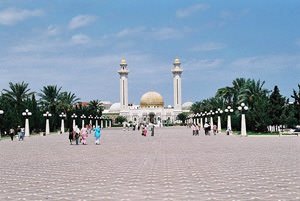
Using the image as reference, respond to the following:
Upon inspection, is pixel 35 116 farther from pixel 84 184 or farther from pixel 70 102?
pixel 84 184

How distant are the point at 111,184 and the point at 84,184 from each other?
55cm

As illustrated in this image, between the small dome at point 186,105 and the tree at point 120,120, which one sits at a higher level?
the small dome at point 186,105

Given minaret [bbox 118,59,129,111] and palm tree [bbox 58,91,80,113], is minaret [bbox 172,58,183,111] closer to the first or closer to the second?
minaret [bbox 118,59,129,111]

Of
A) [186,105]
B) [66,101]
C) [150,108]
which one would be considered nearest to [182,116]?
[150,108]

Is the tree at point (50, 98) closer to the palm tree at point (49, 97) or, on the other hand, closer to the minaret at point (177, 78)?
the palm tree at point (49, 97)

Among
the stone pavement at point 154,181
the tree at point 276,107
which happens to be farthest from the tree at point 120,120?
the stone pavement at point 154,181

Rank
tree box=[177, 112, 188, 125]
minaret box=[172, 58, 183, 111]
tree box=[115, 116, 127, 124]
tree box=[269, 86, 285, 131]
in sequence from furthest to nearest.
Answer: minaret box=[172, 58, 183, 111]
tree box=[115, 116, 127, 124]
tree box=[177, 112, 188, 125]
tree box=[269, 86, 285, 131]

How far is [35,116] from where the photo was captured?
5894 centimetres

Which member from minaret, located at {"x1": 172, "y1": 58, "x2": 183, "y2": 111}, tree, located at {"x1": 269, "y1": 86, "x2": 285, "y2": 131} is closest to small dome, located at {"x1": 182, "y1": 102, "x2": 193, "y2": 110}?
minaret, located at {"x1": 172, "y1": 58, "x2": 183, "y2": 111}

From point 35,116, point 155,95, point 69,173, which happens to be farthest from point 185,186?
point 155,95

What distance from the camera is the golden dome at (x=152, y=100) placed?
162m

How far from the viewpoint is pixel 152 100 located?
534ft

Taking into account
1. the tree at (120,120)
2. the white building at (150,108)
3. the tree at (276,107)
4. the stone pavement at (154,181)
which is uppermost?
the white building at (150,108)

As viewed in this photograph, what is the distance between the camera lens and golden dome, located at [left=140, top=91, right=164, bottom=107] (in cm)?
16212
